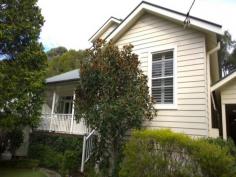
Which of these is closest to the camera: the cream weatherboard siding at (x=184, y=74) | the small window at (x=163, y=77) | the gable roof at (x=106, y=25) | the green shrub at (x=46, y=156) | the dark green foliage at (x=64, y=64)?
the cream weatherboard siding at (x=184, y=74)

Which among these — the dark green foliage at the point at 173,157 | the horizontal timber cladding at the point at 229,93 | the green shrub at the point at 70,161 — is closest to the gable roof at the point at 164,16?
the horizontal timber cladding at the point at 229,93

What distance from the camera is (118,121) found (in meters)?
7.40

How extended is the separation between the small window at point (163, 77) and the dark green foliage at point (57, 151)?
14.1 feet

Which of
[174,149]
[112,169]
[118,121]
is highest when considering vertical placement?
[118,121]

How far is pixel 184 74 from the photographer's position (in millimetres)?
7938

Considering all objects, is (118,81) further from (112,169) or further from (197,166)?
(197,166)

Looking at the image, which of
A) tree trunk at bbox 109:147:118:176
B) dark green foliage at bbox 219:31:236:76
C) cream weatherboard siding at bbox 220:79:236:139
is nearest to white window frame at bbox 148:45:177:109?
cream weatherboard siding at bbox 220:79:236:139

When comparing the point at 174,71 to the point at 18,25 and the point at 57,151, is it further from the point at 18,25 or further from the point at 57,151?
the point at 18,25

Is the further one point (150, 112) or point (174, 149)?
point (150, 112)

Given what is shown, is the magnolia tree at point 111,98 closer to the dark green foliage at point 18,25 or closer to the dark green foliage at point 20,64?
the dark green foliage at point 20,64

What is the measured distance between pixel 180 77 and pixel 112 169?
403 cm

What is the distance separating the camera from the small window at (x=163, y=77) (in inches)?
325

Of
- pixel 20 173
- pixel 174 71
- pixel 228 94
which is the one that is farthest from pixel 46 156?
pixel 228 94

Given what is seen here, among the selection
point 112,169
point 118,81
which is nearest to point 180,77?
point 118,81
